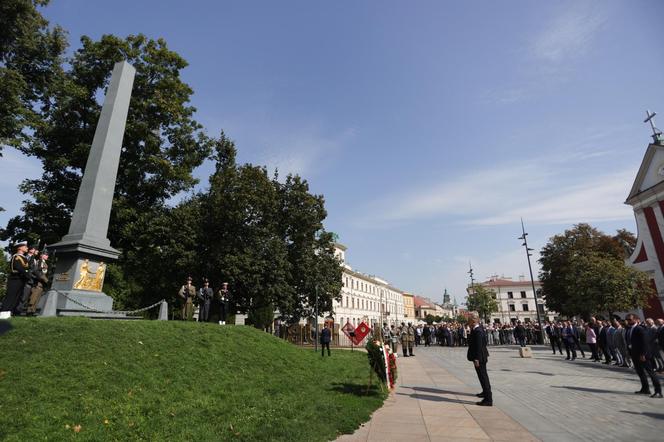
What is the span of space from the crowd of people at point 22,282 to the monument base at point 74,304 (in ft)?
1.20

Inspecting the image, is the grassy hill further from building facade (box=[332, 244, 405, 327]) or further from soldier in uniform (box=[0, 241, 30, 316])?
building facade (box=[332, 244, 405, 327])

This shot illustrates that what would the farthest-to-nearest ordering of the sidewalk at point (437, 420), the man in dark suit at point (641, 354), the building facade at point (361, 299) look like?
the building facade at point (361, 299)
the man in dark suit at point (641, 354)
the sidewalk at point (437, 420)

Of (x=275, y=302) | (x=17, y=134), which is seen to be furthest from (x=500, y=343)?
(x=17, y=134)

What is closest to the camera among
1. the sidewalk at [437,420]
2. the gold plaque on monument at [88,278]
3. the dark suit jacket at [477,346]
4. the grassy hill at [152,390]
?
the grassy hill at [152,390]

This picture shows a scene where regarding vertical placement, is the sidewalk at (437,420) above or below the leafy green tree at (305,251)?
below

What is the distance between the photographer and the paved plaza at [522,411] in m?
5.60

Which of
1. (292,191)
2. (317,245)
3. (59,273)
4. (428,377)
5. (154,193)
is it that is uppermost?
(292,191)

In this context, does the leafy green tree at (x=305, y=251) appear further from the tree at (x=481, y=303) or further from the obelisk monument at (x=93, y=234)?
the tree at (x=481, y=303)

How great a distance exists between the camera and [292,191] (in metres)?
31.2

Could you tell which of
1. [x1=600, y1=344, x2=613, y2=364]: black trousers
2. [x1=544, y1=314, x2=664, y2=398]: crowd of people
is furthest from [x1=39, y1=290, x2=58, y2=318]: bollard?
[x1=600, y1=344, x2=613, y2=364]: black trousers

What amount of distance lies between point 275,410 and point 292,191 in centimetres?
2541

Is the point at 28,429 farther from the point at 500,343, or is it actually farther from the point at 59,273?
the point at 500,343

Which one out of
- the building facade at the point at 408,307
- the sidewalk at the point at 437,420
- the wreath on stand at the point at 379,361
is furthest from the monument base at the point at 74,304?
the building facade at the point at 408,307

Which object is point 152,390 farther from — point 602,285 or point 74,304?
A: point 602,285
